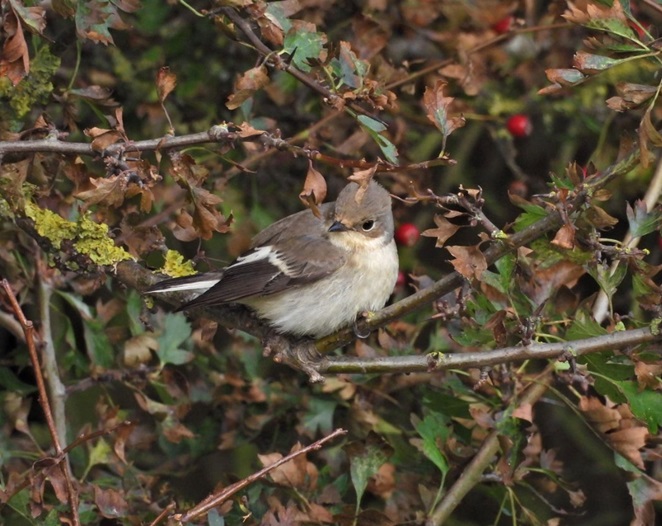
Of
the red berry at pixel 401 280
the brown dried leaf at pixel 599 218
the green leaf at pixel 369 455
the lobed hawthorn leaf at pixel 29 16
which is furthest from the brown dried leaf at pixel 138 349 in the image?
the brown dried leaf at pixel 599 218

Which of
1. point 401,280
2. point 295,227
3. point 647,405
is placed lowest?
point 401,280

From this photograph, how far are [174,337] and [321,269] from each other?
0.59m

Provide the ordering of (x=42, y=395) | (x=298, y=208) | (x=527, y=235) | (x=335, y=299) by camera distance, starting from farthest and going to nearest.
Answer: (x=298, y=208) < (x=335, y=299) < (x=527, y=235) < (x=42, y=395)

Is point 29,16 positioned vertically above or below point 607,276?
above

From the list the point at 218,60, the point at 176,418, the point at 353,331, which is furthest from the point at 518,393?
the point at 218,60

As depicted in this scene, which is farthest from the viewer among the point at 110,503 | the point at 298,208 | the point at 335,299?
the point at 298,208

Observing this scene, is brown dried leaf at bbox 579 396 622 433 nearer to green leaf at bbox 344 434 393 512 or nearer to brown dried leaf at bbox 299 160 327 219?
green leaf at bbox 344 434 393 512

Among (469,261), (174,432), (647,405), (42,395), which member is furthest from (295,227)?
(42,395)

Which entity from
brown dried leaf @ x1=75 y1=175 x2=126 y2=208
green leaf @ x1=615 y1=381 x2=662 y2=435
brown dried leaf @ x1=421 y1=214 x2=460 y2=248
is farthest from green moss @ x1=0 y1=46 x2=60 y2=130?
green leaf @ x1=615 y1=381 x2=662 y2=435

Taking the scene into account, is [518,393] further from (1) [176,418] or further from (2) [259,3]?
(2) [259,3]

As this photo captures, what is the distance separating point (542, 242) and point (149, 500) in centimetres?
157

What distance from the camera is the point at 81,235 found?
308cm

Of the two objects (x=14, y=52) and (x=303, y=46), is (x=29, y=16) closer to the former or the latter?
(x=14, y=52)

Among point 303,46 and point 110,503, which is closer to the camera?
point 303,46
